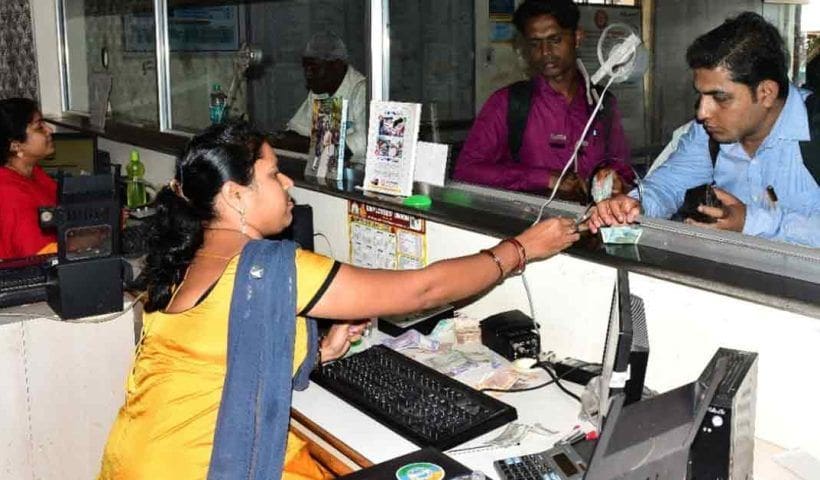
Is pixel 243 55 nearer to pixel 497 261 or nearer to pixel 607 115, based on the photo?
pixel 607 115

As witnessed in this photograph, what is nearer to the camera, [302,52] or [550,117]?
[550,117]

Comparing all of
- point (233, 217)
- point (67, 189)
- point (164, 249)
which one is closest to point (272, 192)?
point (233, 217)

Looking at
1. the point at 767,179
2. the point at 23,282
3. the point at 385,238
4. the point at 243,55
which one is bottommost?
the point at 23,282

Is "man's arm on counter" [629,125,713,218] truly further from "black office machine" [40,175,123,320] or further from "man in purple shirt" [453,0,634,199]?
"black office machine" [40,175,123,320]

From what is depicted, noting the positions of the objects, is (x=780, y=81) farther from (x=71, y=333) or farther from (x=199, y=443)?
(x=71, y=333)

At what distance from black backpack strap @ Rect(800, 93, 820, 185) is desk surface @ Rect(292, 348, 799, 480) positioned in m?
0.60

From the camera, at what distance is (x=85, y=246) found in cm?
226

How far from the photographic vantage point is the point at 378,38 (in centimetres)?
260

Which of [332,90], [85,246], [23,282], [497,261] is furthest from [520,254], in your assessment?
[332,90]

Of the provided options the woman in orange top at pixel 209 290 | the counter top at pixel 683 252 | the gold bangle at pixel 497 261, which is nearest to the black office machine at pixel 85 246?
the woman in orange top at pixel 209 290

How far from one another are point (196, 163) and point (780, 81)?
1.21 meters

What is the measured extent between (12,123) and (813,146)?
8.92 ft

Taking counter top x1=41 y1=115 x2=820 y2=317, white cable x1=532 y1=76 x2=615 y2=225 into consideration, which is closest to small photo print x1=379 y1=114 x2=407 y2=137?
counter top x1=41 y1=115 x2=820 y2=317

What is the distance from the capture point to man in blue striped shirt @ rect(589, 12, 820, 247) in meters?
1.72
